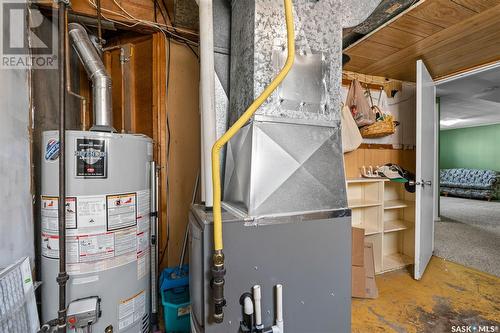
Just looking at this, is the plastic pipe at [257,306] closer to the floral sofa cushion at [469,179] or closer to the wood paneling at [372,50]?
the wood paneling at [372,50]

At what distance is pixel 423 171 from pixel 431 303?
3.75 feet

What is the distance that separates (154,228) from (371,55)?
2406mm

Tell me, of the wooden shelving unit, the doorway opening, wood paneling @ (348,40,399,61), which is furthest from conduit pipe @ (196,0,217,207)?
the doorway opening

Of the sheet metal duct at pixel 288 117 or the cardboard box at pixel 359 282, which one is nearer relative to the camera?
the sheet metal duct at pixel 288 117

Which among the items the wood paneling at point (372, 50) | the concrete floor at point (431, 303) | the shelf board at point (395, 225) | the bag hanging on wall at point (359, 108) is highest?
the wood paneling at point (372, 50)

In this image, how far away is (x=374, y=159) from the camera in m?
2.70

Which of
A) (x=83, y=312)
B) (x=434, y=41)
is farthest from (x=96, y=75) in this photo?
(x=434, y=41)

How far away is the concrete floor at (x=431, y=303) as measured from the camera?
1.67 meters

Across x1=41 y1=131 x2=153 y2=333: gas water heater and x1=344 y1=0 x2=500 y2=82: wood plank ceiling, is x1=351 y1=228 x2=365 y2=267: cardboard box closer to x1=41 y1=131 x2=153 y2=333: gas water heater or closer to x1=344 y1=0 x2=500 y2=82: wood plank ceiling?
x1=344 y1=0 x2=500 y2=82: wood plank ceiling

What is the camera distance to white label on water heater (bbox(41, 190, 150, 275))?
1.09m

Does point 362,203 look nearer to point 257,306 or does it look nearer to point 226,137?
point 257,306

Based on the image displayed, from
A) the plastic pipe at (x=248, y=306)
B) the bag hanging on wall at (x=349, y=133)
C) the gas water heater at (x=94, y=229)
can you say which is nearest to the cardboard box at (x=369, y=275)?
the bag hanging on wall at (x=349, y=133)

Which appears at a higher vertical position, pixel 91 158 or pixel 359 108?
pixel 359 108

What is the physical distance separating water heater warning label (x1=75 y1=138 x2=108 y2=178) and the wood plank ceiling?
206cm
